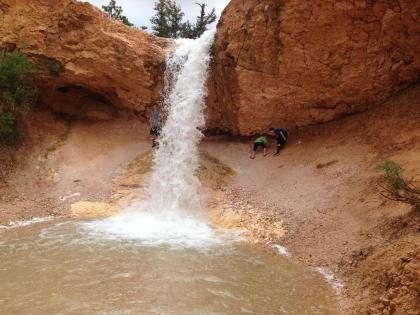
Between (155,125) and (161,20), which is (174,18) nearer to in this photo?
(161,20)

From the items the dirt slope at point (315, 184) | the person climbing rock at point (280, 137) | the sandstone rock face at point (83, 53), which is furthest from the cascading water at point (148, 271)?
the sandstone rock face at point (83, 53)

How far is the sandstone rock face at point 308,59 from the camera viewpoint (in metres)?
11.5

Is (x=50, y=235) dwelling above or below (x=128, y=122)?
A: below

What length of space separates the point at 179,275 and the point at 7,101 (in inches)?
364

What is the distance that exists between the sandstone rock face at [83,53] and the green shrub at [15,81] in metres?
0.87

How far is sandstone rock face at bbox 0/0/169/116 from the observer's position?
13.6m

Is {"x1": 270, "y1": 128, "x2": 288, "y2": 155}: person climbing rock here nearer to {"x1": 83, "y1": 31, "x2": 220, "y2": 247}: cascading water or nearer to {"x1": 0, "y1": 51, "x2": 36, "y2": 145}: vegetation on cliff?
{"x1": 83, "y1": 31, "x2": 220, "y2": 247}: cascading water

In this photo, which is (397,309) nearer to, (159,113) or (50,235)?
(50,235)

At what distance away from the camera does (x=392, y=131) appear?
10672 mm

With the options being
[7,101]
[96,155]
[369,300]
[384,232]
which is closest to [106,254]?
[369,300]

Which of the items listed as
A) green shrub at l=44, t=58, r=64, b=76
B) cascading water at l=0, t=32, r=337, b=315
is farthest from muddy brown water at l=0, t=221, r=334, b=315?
green shrub at l=44, t=58, r=64, b=76

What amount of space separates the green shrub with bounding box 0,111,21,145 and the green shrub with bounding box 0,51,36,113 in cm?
49

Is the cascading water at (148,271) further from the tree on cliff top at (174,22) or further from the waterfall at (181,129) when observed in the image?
the tree on cliff top at (174,22)

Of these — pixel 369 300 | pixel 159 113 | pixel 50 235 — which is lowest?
pixel 50 235
